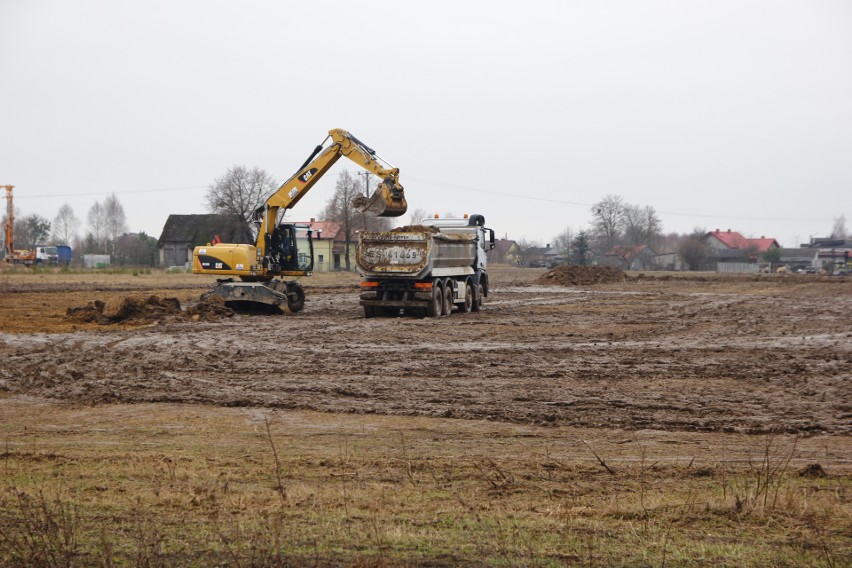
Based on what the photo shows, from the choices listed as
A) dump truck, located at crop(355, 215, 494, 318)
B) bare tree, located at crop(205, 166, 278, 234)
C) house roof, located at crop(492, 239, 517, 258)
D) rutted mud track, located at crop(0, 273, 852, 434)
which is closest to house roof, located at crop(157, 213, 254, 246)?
bare tree, located at crop(205, 166, 278, 234)

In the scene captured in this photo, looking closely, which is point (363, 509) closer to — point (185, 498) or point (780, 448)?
point (185, 498)

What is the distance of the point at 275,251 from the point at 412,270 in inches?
177

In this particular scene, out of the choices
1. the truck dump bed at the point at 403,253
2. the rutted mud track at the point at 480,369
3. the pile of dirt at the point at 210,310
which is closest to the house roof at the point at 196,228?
the pile of dirt at the point at 210,310

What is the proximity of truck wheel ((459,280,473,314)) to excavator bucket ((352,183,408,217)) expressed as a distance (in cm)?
429

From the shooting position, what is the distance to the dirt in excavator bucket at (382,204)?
23.1 m

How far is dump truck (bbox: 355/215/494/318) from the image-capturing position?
23.3 metres

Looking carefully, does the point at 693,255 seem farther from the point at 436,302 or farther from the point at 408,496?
the point at 408,496

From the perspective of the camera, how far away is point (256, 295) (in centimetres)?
2445

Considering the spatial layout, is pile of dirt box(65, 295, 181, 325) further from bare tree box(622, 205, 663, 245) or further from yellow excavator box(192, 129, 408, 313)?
bare tree box(622, 205, 663, 245)

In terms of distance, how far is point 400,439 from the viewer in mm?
9469

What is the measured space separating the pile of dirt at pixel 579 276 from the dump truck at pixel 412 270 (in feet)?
95.5

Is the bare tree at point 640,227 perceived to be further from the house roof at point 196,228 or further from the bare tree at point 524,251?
the house roof at point 196,228

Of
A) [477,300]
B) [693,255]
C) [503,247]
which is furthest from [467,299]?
[503,247]

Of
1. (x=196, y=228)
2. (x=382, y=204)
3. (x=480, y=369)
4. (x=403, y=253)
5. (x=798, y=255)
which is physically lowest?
(x=480, y=369)
